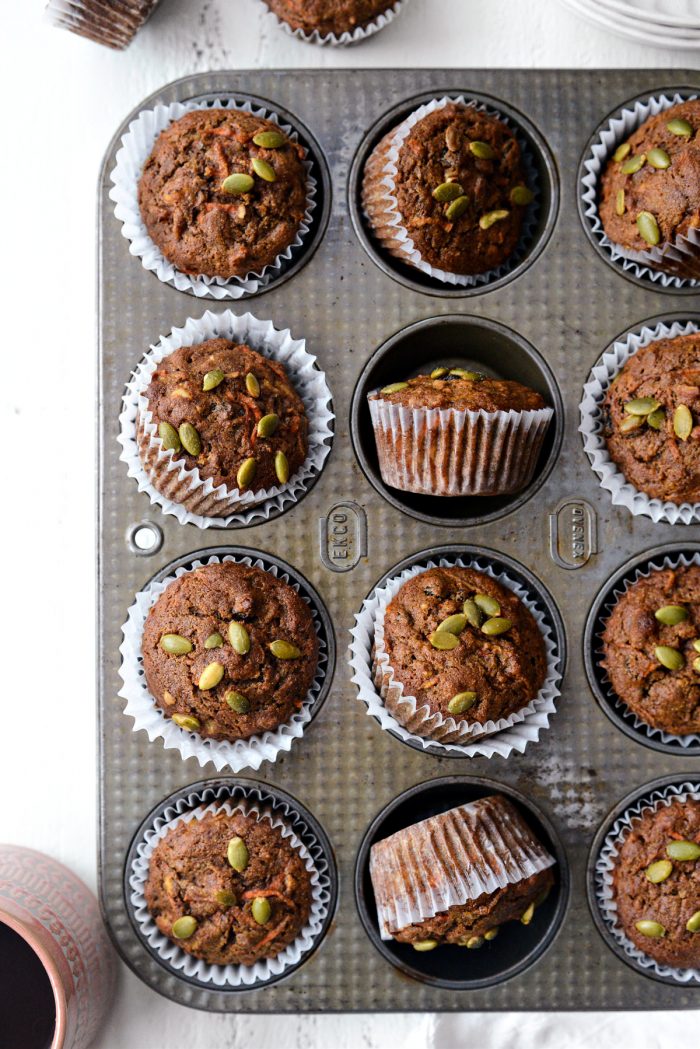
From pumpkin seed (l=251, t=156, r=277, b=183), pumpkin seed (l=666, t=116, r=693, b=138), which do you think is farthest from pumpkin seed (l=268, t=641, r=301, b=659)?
pumpkin seed (l=666, t=116, r=693, b=138)

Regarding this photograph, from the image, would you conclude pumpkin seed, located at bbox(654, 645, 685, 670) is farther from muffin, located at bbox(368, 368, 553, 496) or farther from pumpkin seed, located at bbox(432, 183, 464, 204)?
pumpkin seed, located at bbox(432, 183, 464, 204)

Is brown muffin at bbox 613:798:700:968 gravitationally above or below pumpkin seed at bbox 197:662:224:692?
below

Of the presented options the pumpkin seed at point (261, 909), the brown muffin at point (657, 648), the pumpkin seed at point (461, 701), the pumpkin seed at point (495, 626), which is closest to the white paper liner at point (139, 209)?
the pumpkin seed at point (495, 626)

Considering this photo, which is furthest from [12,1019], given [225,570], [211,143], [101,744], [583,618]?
[211,143]

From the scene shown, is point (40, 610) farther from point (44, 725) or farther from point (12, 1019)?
point (12, 1019)

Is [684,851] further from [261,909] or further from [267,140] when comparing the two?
[267,140]
